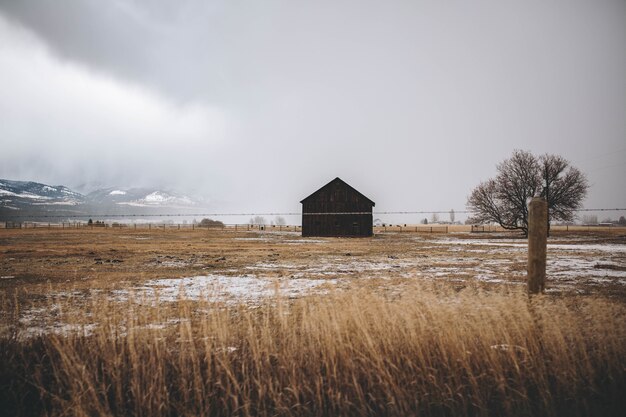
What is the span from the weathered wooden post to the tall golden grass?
0.91 ft

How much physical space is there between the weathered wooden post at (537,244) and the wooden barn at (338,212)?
4141 cm

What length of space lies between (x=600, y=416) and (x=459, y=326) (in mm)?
1718

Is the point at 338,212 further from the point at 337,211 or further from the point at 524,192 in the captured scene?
the point at 524,192

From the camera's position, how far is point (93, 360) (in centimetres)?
470

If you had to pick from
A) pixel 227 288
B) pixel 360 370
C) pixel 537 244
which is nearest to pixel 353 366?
pixel 360 370

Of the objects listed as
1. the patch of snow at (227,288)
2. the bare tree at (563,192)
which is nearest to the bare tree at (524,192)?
the bare tree at (563,192)

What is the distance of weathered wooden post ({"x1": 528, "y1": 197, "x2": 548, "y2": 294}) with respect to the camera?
497 centimetres

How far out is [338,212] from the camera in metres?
46.8

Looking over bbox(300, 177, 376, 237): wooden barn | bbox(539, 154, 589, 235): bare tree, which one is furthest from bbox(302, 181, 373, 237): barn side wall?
bbox(539, 154, 589, 235): bare tree

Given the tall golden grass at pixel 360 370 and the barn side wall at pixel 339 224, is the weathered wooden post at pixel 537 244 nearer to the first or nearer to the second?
the tall golden grass at pixel 360 370

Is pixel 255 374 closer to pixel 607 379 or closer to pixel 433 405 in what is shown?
pixel 433 405

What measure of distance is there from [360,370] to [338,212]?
4230 centimetres

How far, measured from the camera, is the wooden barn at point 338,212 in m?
46.8

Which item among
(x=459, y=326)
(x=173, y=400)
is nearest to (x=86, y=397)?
(x=173, y=400)
